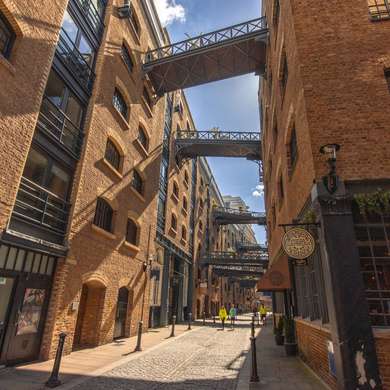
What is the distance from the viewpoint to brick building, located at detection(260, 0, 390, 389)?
5.32 meters

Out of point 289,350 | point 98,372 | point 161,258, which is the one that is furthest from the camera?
point 161,258

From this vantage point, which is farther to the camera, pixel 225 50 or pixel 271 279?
pixel 225 50

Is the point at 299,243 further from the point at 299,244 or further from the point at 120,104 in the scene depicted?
the point at 120,104

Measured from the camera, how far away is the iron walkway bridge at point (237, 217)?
35.6 meters

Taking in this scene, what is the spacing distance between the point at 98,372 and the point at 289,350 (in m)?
6.38

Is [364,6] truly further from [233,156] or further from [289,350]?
[233,156]

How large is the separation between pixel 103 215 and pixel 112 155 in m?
2.91

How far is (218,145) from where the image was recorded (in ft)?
84.1

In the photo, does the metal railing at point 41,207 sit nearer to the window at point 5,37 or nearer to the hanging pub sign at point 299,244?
the window at point 5,37

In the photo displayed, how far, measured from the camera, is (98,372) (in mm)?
7281

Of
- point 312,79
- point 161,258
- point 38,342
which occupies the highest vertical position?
point 312,79

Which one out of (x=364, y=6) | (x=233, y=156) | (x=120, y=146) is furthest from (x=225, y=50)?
(x=233, y=156)

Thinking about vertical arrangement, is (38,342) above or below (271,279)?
below

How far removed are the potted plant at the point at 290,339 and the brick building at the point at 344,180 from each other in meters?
1.31
